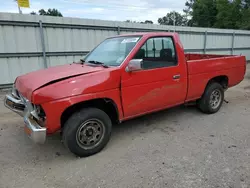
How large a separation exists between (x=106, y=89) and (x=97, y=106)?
0.43m

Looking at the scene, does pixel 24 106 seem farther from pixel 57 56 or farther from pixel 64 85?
pixel 57 56

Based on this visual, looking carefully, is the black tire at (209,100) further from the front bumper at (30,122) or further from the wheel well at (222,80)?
the front bumper at (30,122)

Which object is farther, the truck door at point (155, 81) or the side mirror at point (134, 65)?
the truck door at point (155, 81)

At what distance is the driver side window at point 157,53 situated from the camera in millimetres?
3592

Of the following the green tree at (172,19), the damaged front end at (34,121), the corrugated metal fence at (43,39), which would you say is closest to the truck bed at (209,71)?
the damaged front end at (34,121)

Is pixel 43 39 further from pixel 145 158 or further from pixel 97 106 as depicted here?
pixel 145 158

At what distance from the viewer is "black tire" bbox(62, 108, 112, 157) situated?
113 inches

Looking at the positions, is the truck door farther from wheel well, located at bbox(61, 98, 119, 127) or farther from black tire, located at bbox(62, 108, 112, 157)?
black tire, located at bbox(62, 108, 112, 157)

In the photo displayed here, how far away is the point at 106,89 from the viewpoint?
309 centimetres

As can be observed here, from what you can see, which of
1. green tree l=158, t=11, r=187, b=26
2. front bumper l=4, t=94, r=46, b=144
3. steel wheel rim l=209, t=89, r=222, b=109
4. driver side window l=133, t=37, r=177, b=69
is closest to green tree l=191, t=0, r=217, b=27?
green tree l=158, t=11, r=187, b=26

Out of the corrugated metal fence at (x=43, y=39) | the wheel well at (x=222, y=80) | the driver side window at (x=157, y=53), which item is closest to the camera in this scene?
the driver side window at (x=157, y=53)

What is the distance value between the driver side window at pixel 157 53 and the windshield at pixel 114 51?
22cm

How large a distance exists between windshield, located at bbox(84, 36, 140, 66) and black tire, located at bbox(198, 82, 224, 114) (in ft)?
7.31

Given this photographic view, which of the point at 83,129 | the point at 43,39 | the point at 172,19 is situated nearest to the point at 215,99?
the point at 83,129
